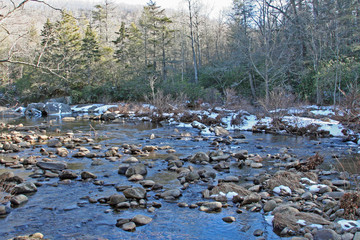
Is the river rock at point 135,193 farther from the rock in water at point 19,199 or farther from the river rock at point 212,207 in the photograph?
the rock in water at point 19,199

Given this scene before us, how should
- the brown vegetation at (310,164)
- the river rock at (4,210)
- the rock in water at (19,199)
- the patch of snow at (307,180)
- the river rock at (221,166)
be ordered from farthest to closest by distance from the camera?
1. the river rock at (221,166)
2. the brown vegetation at (310,164)
3. the patch of snow at (307,180)
4. the rock in water at (19,199)
5. the river rock at (4,210)

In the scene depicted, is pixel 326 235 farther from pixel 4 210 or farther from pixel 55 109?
pixel 55 109

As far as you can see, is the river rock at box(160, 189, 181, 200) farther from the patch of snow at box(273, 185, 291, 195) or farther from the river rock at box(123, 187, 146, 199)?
A: the patch of snow at box(273, 185, 291, 195)

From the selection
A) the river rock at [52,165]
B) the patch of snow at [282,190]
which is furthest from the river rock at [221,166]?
the river rock at [52,165]

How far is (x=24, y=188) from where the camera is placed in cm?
601

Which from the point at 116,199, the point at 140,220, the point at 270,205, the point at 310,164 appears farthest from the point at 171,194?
the point at 310,164

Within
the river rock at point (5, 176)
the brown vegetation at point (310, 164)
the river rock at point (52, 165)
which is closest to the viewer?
the river rock at point (5, 176)

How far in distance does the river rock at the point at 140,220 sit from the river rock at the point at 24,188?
8.55 ft

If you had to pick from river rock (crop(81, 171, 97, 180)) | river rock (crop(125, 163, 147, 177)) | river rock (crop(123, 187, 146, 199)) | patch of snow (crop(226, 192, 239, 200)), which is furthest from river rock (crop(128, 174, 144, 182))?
patch of snow (crop(226, 192, 239, 200))

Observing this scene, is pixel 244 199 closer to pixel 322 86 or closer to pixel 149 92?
pixel 322 86

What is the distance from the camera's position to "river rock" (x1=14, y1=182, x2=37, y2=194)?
5.98m

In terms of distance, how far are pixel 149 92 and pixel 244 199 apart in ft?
82.8

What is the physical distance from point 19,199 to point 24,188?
1.77 ft

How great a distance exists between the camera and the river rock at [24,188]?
5977 mm
